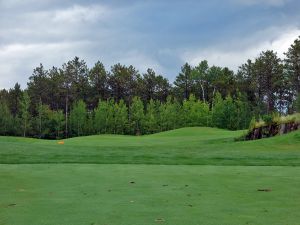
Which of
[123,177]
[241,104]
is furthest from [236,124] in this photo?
[123,177]

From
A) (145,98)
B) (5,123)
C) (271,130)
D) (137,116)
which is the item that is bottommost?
(271,130)

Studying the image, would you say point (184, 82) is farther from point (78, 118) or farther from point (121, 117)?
point (78, 118)

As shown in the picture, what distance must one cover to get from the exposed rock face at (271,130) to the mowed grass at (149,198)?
43.9ft

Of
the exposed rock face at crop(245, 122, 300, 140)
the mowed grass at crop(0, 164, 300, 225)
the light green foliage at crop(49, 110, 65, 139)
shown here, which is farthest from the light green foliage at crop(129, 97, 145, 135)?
the mowed grass at crop(0, 164, 300, 225)

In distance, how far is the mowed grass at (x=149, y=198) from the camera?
4.94m

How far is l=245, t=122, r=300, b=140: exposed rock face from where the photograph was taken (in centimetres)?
2219

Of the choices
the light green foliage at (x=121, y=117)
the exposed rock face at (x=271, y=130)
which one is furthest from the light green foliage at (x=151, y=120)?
the exposed rock face at (x=271, y=130)

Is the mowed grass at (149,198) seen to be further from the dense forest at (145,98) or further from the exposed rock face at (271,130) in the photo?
the dense forest at (145,98)

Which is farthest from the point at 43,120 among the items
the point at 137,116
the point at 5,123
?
the point at 137,116

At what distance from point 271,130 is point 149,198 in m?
18.4

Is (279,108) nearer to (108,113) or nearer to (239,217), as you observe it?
(108,113)

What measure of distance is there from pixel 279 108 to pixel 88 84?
35756 mm

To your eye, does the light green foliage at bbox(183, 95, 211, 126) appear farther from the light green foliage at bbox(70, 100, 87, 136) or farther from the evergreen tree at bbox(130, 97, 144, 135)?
the light green foliage at bbox(70, 100, 87, 136)

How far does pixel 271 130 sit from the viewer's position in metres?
23.5
